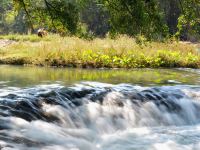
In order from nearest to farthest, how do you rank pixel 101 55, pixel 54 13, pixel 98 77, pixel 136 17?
pixel 136 17, pixel 54 13, pixel 98 77, pixel 101 55

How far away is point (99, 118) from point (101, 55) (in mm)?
9132

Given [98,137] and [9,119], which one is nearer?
[9,119]

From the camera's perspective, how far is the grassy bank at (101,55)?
1744 cm

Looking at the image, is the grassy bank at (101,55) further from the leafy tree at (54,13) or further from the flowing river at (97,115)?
the leafy tree at (54,13)

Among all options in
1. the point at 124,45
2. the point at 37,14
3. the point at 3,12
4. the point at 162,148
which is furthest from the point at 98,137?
the point at 3,12

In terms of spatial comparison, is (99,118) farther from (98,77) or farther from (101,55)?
(101,55)

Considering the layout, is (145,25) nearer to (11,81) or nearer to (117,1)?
(117,1)

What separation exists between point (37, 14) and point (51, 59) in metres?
5.39

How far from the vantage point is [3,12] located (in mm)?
61531

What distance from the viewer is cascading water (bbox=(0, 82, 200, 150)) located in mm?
7297

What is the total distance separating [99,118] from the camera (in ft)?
29.3

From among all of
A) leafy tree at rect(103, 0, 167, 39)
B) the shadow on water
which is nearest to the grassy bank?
the shadow on water

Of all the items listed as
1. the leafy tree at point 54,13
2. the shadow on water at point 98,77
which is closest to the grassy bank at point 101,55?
the shadow on water at point 98,77

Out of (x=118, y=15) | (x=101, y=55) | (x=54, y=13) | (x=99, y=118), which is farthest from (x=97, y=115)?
(x=101, y=55)
